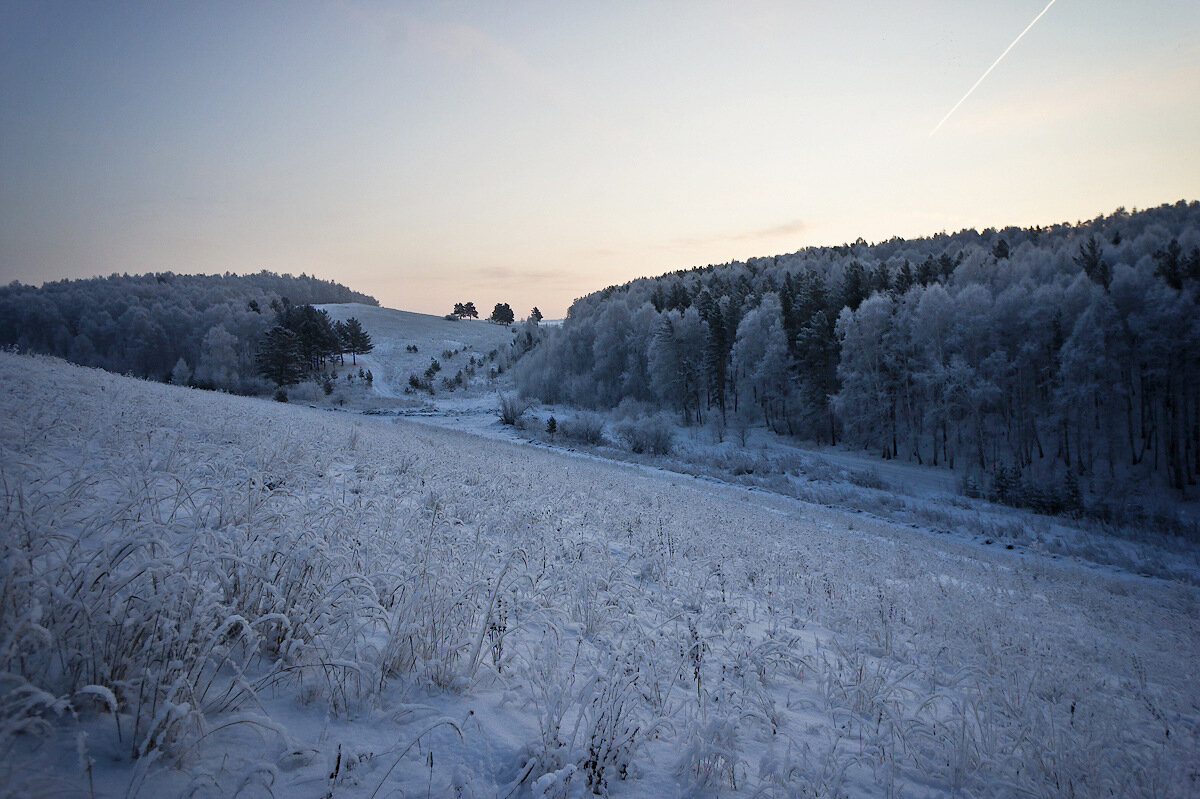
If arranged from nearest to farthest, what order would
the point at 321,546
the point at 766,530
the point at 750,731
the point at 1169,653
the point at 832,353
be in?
the point at 321,546
the point at 750,731
the point at 1169,653
the point at 766,530
the point at 832,353

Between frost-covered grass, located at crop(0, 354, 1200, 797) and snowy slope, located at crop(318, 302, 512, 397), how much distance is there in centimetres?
6698

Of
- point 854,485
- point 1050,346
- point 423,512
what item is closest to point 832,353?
point 1050,346

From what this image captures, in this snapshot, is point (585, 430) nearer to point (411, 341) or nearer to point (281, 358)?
point (281, 358)

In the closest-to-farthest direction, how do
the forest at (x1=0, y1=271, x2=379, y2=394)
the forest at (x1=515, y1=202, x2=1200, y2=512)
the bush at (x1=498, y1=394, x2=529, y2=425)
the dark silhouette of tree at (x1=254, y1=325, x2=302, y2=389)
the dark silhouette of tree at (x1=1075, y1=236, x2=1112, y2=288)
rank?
the forest at (x1=515, y1=202, x2=1200, y2=512)
the dark silhouette of tree at (x1=1075, y1=236, x2=1112, y2=288)
the bush at (x1=498, y1=394, x2=529, y2=425)
the dark silhouette of tree at (x1=254, y1=325, x2=302, y2=389)
the forest at (x1=0, y1=271, x2=379, y2=394)

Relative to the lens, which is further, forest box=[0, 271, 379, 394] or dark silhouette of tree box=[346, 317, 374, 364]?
dark silhouette of tree box=[346, 317, 374, 364]

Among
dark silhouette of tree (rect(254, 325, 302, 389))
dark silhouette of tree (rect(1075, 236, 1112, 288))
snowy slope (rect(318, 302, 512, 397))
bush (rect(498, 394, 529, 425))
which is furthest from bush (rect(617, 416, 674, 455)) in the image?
dark silhouette of tree (rect(254, 325, 302, 389))

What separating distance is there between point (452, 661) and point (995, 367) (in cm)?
4081

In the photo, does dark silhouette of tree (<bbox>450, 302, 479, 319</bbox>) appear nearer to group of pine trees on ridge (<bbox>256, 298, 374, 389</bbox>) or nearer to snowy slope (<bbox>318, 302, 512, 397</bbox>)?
snowy slope (<bbox>318, 302, 512, 397</bbox>)

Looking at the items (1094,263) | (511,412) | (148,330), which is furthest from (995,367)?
(148,330)

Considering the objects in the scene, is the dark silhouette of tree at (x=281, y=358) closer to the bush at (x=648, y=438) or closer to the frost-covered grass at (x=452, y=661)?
the bush at (x=648, y=438)

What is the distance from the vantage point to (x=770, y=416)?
161 ft

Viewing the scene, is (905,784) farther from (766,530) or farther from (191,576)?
(766,530)

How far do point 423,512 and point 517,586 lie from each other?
2264 mm

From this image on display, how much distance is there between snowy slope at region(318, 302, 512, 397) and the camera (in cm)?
8298
